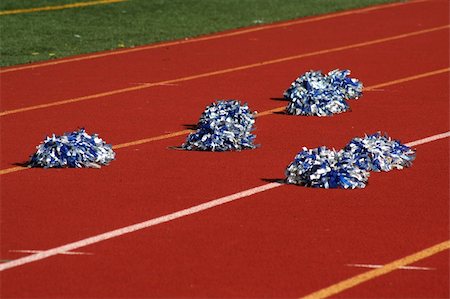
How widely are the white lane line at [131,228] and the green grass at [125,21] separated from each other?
28.6ft

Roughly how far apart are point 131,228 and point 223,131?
3.18 meters

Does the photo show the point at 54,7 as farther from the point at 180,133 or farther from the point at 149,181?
the point at 149,181

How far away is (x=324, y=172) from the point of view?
1038 centimetres

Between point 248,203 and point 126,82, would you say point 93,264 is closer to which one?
point 248,203

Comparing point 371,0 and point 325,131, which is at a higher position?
point 371,0

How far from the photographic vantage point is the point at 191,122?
13.9 m

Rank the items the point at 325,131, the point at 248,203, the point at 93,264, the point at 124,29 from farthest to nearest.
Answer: the point at 124,29
the point at 325,131
the point at 248,203
the point at 93,264

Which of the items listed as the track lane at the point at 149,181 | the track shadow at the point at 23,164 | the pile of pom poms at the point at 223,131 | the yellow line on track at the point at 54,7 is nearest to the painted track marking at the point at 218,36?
the yellow line on track at the point at 54,7

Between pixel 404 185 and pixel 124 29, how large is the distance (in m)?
12.3

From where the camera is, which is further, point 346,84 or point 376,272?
point 346,84

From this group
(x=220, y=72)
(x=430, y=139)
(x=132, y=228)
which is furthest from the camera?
(x=220, y=72)

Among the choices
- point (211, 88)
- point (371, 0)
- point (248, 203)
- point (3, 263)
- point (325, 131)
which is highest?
point (371, 0)

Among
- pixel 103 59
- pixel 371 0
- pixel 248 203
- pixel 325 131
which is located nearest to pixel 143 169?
pixel 248 203

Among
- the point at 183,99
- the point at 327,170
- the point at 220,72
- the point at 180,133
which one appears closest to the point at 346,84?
the point at 183,99
